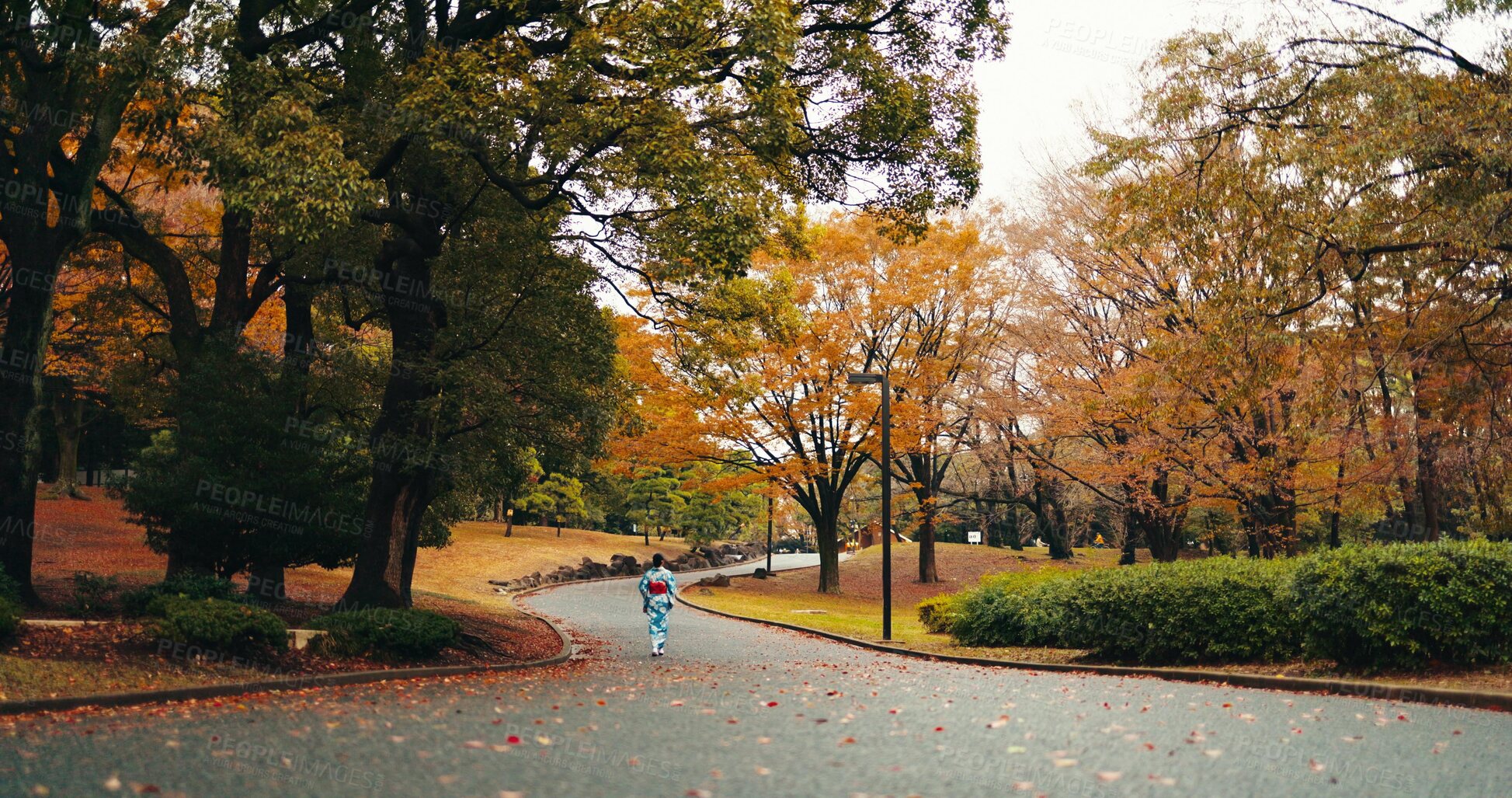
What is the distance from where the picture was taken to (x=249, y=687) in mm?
9617

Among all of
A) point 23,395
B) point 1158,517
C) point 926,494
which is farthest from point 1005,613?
point 926,494

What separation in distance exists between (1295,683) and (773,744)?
668 cm

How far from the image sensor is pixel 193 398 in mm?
15992

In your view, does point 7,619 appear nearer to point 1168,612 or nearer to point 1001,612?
point 1168,612

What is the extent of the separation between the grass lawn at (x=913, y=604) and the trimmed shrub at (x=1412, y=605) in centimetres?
21

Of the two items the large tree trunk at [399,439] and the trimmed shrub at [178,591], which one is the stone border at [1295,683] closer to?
the large tree trunk at [399,439]

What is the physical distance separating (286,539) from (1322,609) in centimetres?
1496


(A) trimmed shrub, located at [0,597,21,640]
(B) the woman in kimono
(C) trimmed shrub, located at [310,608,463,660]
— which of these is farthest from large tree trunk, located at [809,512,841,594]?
(A) trimmed shrub, located at [0,597,21,640]

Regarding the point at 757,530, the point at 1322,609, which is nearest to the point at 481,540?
the point at 1322,609

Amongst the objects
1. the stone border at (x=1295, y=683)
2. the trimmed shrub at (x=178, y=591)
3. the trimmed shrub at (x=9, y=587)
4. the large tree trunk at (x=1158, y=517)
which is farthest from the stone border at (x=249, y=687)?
the large tree trunk at (x=1158, y=517)

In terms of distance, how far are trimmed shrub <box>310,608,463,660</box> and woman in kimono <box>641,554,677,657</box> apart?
358 cm

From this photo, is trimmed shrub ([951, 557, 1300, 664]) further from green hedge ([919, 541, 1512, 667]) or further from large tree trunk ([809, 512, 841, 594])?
large tree trunk ([809, 512, 841, 594])

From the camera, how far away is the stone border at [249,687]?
801 centimetres

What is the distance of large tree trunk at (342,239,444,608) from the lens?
14.8 metres
